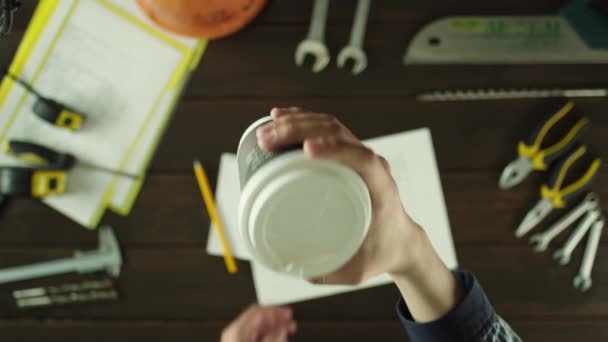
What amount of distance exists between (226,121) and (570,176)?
1.49 ft

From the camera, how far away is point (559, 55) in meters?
0.64

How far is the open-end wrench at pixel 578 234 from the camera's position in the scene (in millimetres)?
650

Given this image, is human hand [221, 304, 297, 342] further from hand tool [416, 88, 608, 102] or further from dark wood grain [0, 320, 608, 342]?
hand tool [416, 88, 608, 102]

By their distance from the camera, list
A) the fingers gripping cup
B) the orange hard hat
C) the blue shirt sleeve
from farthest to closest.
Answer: the orange hard hat < the blue shirt sleeve < the fingers gripping cup

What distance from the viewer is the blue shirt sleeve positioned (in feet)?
1.51

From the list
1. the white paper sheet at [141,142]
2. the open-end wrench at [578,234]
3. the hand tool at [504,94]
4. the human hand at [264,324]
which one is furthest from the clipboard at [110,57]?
the open-end wrench at [578,234]

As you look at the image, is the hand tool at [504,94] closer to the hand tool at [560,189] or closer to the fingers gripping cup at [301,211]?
the hand tool at [560,189]

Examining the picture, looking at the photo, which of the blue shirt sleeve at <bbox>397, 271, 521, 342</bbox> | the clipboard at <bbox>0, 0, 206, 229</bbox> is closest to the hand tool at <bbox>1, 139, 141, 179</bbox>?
the clipboard at <bbox>0, 0, 206, 229</bbox>

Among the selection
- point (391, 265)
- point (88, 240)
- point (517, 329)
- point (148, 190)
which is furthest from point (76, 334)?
point (517, 329)

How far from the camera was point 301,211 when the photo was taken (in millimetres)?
360

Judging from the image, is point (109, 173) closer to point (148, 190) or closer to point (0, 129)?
point (148, 190)

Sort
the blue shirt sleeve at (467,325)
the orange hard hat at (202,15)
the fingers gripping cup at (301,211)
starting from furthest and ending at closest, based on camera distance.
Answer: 1. the orange hard hat at (202,15)
2. the blue shirt sleeve at (467,325)
3. the fingers gripping cup at (301,211)

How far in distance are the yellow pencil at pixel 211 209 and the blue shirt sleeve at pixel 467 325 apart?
0.29m

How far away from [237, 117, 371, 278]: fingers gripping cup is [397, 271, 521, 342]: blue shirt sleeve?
0.47 ft
